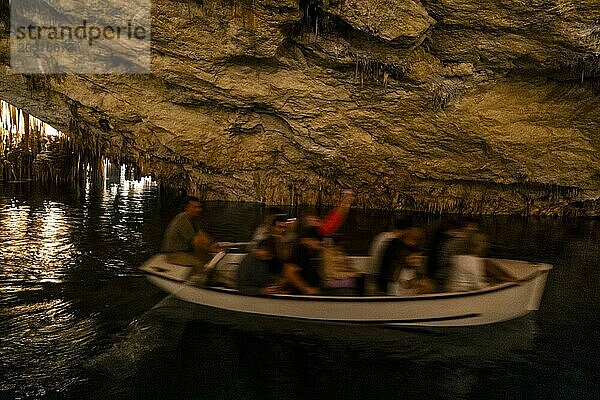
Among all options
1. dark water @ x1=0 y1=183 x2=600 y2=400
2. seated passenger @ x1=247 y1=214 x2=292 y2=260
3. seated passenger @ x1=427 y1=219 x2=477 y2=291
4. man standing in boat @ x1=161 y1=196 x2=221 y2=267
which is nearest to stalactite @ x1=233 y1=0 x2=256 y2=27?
man standing in boat @ x1=161 y1=196 x2=221 y2=267

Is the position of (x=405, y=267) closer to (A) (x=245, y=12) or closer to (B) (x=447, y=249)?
(B) (x=447, y=249)

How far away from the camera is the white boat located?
28.1ft

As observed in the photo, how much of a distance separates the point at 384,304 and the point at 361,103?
35.6 ft

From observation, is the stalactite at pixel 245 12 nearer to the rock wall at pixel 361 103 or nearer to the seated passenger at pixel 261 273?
the rock wall at pixel 361 103

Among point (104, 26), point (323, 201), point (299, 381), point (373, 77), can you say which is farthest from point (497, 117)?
point (299, 381)

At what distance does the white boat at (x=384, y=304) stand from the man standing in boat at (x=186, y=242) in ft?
2.08

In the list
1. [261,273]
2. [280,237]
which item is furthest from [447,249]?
[261,273]

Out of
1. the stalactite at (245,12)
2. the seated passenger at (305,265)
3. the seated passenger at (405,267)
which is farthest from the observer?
the stalactite at (245,12)

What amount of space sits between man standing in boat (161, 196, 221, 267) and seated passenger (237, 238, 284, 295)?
1507mm

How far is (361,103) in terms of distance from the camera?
60.2 feet

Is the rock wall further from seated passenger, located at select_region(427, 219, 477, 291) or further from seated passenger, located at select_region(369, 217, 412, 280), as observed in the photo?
seated passenger, located at select_region(427, 219, 477, 291)

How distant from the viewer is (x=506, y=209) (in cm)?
2397

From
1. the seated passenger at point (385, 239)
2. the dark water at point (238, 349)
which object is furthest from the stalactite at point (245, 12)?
the seated passenger at point (385, 239)

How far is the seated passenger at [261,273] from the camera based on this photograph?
887 cm
